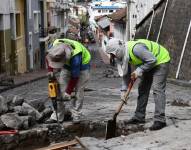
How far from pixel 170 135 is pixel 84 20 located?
334 feet

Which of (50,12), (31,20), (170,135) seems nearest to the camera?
(170,135)

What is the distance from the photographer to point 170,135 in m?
7.05

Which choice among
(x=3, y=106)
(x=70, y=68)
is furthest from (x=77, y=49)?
(x=3, y=106)

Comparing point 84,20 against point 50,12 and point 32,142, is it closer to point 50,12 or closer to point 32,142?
point 50,12

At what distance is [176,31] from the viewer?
19250mm

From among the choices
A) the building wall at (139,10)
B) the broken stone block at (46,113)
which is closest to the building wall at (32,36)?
the building wall at (139,10)

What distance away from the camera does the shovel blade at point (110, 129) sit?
755cm

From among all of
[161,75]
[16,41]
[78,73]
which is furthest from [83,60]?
[16,41]

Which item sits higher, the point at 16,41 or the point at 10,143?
the point at 10,143

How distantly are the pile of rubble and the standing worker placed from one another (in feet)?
5.23

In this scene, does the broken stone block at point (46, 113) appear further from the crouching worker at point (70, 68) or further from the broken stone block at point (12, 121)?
the broken stone block at point (12, 121)

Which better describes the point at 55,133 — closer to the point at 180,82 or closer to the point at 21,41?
the point at 180,82

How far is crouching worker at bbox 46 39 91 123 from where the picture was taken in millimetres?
7770

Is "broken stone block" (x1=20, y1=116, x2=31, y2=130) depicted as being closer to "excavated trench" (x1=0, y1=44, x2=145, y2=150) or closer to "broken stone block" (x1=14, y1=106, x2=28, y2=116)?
"excavated trench" (x1=0, y1=44, x2=145, y2=150)
